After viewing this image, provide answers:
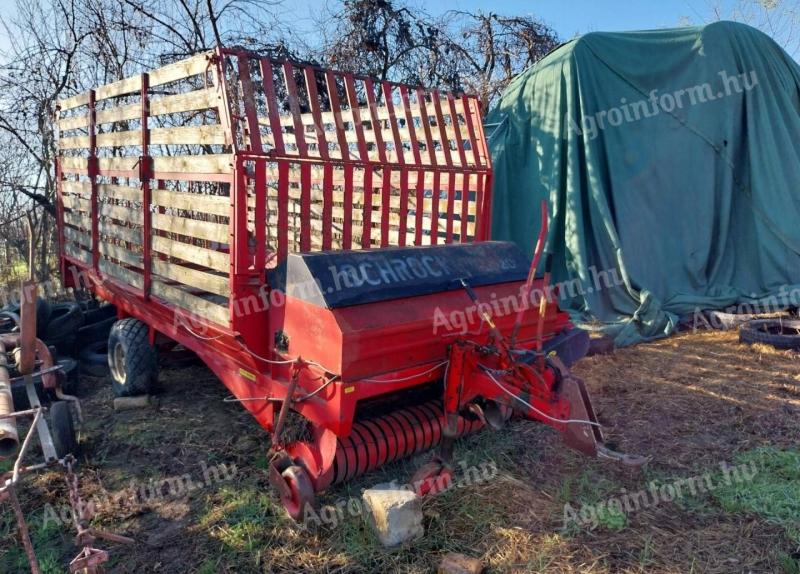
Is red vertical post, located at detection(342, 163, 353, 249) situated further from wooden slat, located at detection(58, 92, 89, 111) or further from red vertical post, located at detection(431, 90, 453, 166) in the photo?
wooden slat, located at detection(58, 92, 89, 111)

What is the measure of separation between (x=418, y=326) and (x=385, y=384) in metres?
0.36

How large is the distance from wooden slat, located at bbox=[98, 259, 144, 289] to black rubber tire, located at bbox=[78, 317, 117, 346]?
106 centimetres

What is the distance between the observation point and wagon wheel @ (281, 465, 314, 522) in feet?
9.77

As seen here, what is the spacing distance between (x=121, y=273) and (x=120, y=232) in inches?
13.0

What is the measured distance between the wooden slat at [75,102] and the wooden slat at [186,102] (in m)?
1.52

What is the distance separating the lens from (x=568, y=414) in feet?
9.53

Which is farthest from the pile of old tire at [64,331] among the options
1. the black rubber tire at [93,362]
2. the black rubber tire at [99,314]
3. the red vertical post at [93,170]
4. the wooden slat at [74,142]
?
the wooden slat at [74,142]

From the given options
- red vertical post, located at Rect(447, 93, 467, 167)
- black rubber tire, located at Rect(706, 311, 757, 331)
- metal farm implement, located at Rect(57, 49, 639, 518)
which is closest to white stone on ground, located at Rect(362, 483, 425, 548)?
metal farm implement, located at Rect(57, 49, 639, 518)

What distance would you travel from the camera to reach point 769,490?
330cm

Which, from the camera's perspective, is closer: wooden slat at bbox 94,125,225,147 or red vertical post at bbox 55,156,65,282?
wooden slat at bbox 94,125,225,147

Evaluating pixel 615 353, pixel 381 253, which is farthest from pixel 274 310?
pixel 615 353

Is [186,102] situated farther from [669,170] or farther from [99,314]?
[669,170]

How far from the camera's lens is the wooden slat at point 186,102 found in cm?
328

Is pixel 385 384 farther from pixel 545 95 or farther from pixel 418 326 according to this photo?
pixel 545 95
